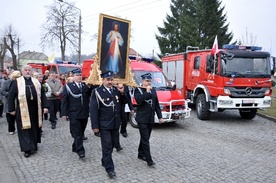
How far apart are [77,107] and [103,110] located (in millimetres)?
1199

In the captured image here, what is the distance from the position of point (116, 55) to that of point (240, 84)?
228 inches

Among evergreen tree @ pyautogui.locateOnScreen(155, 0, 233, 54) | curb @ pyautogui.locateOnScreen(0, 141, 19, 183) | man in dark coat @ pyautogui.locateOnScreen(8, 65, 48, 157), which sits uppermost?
evergreen tree @ pyautogui.locateOnScreen(155, 0, 233, 54)

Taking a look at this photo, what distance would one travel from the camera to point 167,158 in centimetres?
603

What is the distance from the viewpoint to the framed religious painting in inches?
213

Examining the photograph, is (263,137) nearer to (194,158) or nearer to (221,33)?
(194,158)

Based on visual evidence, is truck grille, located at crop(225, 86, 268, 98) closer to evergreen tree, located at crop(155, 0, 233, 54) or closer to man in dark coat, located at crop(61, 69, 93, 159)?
man in dark coat, located at crop(61, 69, 93, 159)

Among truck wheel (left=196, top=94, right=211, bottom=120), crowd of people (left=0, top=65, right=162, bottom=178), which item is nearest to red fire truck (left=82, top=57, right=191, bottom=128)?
truck wheel (left=196, top=94, right=211, bottom=120)

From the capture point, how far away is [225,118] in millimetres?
11531

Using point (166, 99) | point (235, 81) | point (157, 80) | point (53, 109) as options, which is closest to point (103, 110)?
point (166, 99)

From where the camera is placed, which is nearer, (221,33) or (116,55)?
(116,55)

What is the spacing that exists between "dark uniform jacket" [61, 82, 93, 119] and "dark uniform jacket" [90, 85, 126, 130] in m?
1.12

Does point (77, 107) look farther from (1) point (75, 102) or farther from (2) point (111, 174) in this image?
(2) point (111, 174)

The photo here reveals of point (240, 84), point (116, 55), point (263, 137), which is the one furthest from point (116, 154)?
point (240, 84)

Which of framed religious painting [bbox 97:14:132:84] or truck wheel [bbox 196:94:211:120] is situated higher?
framed religious painting [bbox 97:14:132:84]
